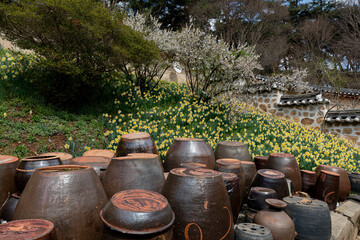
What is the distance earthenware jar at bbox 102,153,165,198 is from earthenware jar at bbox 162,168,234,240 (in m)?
0.31

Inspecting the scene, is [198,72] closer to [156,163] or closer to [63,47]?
[63,47]

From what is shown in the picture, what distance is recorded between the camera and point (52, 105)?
205 inches

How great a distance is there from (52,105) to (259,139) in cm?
486

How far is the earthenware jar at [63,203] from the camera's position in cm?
125

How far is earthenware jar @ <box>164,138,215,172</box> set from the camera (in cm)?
243

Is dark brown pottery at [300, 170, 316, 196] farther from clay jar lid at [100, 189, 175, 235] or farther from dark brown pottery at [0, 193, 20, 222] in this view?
dark brown pottery at [0, 193, 20, 222]

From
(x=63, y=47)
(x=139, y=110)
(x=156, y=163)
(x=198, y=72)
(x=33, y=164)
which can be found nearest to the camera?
(x=33, y=164)

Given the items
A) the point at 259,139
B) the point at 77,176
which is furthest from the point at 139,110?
the point at 77,176

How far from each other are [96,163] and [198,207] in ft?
3.94

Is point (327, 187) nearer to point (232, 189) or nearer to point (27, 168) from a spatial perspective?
point (232, 189)

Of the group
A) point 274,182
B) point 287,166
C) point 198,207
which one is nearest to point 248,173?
point 274,182

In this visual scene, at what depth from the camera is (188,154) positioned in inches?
Answer: 95.9

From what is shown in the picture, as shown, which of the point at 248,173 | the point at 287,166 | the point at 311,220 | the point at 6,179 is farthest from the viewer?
the point at 287,166

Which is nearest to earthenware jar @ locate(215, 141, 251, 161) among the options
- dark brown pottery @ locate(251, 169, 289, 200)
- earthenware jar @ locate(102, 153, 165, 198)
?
dark brown pottery @ locate(251, 169, 289, 200)
